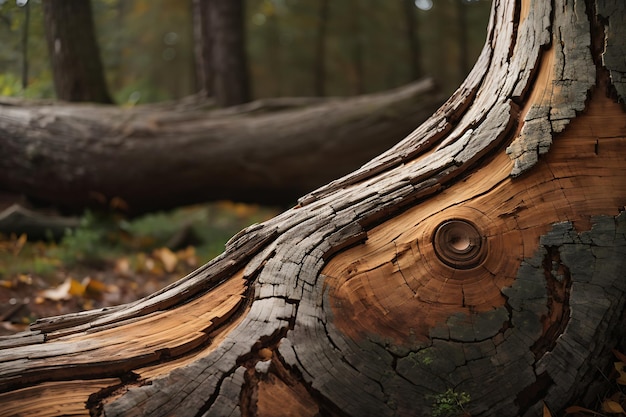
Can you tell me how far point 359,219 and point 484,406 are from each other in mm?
879

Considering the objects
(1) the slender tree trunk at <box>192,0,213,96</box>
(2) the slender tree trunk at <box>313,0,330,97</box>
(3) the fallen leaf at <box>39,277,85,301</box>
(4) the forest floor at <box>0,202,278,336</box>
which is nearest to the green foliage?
(4) the forest floor at <box>0,202,278,336</box>

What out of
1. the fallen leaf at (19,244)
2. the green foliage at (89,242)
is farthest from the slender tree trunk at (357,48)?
the fallen leaf at (19,244)

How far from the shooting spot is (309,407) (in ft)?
6.48

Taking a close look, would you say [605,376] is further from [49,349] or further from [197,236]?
[197,236]

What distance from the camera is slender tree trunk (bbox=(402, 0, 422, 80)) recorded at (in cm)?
1210

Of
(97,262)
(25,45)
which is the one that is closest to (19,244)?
(97,262)

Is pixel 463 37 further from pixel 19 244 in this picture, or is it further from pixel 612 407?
pixel 612 407

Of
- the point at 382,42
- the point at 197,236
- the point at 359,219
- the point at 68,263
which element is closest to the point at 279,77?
the point at 382,42

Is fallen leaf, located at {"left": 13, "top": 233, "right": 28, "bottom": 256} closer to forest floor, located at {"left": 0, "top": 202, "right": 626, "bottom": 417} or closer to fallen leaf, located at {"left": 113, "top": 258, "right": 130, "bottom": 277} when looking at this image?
forest floor, located at {"left": 0, "top": 202, "right": 626, "bottom": 417}

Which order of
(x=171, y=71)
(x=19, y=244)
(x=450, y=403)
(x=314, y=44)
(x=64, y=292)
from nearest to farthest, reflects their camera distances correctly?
1. (x=450, y=403)
2. (x=64, y=292)
3. (x=19, y=244)
4. (x=171, y=71)
5. (x=314, y=44)

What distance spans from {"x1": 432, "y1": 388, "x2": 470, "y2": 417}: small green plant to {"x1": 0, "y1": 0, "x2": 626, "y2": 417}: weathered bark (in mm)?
27

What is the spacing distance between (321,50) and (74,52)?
8836 mm

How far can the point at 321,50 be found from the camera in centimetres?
1365

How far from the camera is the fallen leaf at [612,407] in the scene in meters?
2.04
